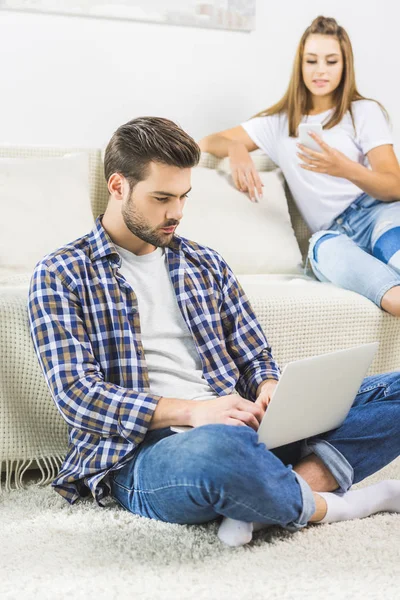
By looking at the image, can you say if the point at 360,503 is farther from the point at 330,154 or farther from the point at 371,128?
the point at 371,128

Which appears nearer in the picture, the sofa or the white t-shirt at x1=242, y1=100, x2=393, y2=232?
the sofa

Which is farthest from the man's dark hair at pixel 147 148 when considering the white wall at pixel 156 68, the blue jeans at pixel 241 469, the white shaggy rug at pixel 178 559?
the white wall at pixel 156 68

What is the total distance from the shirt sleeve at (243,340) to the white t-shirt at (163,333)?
101mm

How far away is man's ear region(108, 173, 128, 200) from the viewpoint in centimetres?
152

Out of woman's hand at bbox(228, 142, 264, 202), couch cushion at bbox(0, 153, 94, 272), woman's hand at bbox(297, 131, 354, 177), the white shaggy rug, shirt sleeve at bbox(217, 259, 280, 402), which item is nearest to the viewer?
the white shaggy rug

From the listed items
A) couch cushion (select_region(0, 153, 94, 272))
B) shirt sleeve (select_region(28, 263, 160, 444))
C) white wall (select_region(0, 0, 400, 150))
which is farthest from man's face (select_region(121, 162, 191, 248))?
white wall (select_region(0, 0, 400, 150))

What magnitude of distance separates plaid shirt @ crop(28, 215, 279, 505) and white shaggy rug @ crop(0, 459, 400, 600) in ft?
0.30

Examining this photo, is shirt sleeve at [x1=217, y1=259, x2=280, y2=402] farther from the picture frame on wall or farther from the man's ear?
the picture frame on wall

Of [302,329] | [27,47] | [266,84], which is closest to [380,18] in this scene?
[266,84]

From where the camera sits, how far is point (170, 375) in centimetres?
152

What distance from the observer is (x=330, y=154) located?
2.45 m

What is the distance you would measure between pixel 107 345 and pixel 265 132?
1502 millimetres

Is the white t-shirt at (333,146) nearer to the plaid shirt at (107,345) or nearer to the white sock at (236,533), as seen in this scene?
the plaid shirt at (107,345)

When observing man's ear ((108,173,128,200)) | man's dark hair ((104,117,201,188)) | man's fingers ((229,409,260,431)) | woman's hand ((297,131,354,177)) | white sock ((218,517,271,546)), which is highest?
man's dark hair ((104,117,201,188))
